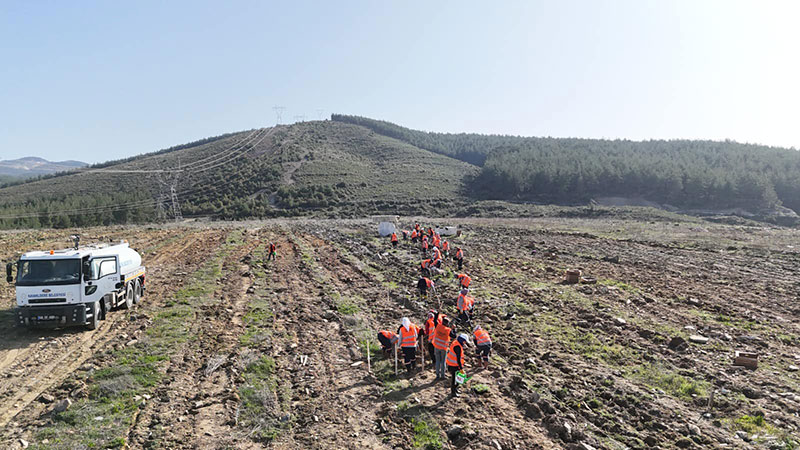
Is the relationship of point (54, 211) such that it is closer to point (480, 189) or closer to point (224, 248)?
point (224, 248)

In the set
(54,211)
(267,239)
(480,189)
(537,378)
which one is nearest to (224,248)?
(267,239)

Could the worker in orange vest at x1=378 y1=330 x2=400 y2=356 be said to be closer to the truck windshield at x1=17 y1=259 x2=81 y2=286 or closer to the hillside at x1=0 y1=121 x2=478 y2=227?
the truck windshield at x1=17 y1=259 x2=81 y2=286

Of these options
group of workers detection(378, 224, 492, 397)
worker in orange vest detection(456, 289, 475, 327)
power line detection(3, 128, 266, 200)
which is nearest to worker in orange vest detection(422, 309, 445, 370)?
group of workers detection(378, 224, 492, 397)

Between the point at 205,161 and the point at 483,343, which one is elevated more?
the point at 205,161

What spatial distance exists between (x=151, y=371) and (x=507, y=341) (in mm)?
8999

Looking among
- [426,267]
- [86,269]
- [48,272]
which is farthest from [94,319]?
[426,267]

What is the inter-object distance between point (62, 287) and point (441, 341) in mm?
10530

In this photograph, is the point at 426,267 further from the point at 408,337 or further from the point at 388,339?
the point at 408,337

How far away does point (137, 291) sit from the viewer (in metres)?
16.6

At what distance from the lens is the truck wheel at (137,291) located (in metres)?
16.3

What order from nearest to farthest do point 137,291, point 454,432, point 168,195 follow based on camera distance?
1. point 454,432
2. point 137,291
3. point 168,195

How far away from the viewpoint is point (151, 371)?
34.4 ft

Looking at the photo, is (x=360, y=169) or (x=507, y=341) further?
(x=360, y=169)

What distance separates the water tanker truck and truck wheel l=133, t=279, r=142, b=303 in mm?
2040
